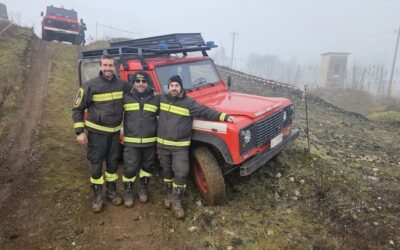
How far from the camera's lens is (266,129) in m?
4.96

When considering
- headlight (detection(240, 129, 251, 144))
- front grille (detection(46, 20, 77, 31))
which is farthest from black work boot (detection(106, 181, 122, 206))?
front grille (detection(46, 20, 77, 31))

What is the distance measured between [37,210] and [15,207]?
309mm

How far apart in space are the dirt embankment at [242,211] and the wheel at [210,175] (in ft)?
0.64

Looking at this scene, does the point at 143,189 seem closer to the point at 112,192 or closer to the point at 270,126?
the point at 112,192

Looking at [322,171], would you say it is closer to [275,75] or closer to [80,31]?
[80,31]

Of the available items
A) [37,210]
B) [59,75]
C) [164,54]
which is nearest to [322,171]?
[164,54]

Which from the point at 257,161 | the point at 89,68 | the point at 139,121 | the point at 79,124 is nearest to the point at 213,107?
the point at 257,161

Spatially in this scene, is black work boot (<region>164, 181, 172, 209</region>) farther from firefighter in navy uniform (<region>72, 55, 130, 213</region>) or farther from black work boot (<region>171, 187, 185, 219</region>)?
firefighter in navy uniform (<region>72, 55, 130, 213</region>)

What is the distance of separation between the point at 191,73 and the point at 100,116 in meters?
1.97

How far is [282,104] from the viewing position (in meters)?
5.53

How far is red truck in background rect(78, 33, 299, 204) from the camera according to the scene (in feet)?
15.0

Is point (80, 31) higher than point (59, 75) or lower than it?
higher

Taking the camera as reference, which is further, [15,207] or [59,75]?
[59,75]

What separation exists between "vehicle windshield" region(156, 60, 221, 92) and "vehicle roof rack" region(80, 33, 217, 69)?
273mm
